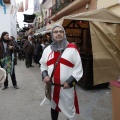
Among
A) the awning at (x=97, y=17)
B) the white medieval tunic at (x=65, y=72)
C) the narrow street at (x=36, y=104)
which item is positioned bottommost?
the narrow street at (x=36, y=104)

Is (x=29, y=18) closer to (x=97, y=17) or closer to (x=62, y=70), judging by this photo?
(x=97, y=17)

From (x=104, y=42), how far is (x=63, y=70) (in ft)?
11.5

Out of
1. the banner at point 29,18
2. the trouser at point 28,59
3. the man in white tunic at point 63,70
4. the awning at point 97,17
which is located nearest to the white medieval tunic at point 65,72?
the man in white tunic at point 63,70

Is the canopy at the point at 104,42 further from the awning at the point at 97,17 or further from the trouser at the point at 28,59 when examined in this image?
the trouser at the point at 28,59

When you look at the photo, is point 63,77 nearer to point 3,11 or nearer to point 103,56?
point 103,56

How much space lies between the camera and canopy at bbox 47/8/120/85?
638cm

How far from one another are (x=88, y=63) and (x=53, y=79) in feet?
11.4

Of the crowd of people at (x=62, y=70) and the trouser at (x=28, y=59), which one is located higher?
the crowd of people at (x=62, y=70)

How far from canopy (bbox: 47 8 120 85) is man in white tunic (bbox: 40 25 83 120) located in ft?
9.48

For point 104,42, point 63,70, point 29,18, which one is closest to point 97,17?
point 104,42

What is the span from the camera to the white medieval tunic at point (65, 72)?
3.37 m

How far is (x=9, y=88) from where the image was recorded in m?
7.28

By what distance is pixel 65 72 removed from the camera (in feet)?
11.1

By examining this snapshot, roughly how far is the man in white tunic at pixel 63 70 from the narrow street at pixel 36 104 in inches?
48.1
